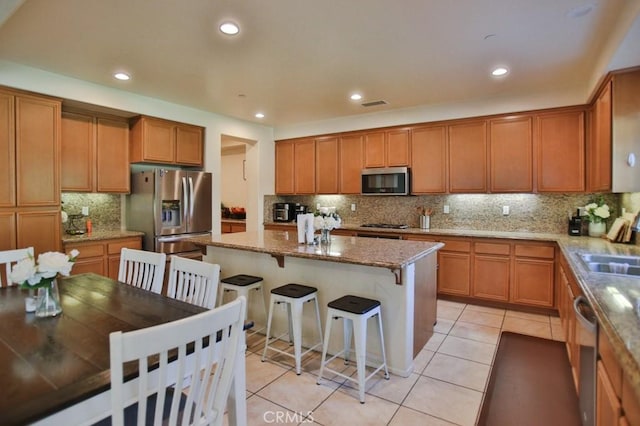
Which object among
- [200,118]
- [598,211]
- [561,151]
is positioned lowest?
[598,211]

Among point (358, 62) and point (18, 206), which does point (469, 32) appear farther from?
point (18, 206)

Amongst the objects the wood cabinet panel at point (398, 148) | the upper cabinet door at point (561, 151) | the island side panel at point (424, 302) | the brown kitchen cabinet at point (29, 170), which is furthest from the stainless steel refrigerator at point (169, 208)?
the upper cabinet door at point (561, 151)

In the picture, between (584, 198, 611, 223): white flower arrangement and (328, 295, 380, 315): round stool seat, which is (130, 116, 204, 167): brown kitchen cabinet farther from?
(584, 198, 611, 223): white flower arrangement

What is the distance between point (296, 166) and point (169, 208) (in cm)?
230

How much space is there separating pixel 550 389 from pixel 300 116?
4.50 meters

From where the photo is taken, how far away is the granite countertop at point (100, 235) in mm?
3807

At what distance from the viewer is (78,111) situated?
412 cm

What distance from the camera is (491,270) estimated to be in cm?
416

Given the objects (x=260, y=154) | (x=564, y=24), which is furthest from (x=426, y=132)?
(x=260, y=154)

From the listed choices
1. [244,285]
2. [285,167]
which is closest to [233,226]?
[285,167]

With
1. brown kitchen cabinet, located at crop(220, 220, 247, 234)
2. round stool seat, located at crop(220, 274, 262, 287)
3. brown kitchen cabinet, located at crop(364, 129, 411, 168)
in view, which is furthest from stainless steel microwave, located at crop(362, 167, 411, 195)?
brown kitchen cabinet, located at crop(220, 220, 247, 234)

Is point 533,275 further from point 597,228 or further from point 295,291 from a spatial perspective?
point 295,291

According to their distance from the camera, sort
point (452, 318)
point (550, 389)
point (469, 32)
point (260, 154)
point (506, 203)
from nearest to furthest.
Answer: point (550, 389) → point (469, 32) → point (452, 318) → point (506, 203) → point (260, 154)

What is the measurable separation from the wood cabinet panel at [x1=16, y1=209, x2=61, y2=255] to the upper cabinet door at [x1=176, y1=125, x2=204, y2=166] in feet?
5.41
